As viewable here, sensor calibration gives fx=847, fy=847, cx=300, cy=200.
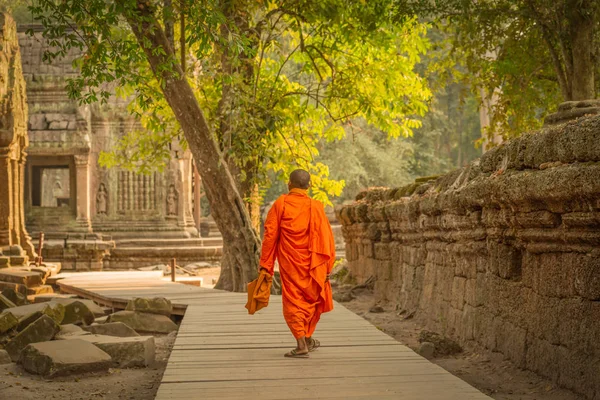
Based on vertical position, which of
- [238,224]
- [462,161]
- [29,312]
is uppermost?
[462,161]

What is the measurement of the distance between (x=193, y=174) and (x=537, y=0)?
50.1ft

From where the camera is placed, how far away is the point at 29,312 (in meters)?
9.27

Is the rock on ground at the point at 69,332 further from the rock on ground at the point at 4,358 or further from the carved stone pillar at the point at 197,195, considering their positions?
the carved stone pillar at the point at 197,195

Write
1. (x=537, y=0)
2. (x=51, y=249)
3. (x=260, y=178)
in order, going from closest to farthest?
(x=537, y=0) → (x=260, y=178) → (x=51, y=249)

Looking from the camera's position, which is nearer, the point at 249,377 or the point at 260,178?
the point at 249,377

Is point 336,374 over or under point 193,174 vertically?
under

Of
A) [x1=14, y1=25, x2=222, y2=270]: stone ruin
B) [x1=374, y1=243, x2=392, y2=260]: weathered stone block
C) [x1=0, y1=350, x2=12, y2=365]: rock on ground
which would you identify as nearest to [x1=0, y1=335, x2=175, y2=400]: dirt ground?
[x1=0, y1=350, x2=12, y2=365]: rock on ground

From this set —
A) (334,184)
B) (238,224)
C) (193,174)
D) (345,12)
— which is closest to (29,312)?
(238,224)

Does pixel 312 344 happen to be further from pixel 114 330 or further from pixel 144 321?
pixel 144 321

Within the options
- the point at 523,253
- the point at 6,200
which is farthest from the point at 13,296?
the point at 523,253

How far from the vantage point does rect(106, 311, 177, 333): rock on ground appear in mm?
9570

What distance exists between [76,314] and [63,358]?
3034mm

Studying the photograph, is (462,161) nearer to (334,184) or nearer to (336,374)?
(334,184)

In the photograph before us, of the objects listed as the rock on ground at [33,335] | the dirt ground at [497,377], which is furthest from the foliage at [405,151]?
the dirt ground at [497,377]
